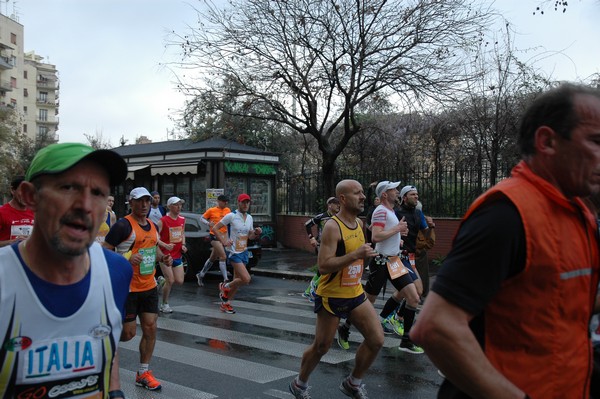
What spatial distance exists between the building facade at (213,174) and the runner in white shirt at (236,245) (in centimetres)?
899

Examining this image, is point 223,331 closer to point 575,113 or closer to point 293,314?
point 293,314

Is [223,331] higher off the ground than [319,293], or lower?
lower

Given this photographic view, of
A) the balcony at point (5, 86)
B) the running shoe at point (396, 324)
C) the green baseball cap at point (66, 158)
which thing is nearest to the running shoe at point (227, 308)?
the running shoe at point (396, 324)

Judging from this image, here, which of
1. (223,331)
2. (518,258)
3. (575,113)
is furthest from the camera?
(223,331)

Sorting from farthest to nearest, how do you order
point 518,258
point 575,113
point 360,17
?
point 360,17 → point 575,113 → point 518,258

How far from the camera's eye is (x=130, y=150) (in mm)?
25859

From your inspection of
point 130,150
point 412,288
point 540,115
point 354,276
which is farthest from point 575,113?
point 130,150

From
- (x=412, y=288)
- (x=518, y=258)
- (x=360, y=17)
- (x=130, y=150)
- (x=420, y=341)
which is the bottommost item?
(x=412, y=288)

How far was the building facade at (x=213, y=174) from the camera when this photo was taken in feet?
66.6

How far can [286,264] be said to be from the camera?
54.9ft

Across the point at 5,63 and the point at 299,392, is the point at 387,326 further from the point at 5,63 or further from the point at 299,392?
the point at 5,63

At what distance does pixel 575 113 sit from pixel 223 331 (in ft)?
23.1

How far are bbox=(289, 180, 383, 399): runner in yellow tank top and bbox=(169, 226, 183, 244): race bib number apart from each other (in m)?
5.33

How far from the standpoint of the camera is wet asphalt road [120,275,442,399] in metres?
5.69
